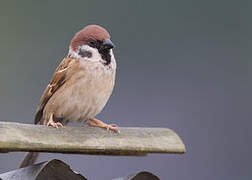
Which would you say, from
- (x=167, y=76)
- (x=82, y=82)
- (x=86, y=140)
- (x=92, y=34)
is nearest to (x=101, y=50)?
(x=92, y=34)

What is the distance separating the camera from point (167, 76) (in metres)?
5.44

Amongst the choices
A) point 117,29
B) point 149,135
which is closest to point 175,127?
point 117,29

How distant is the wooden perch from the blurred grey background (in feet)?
7.24

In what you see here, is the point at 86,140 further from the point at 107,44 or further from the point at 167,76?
the point at 167,76

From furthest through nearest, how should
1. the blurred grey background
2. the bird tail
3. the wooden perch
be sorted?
the blurred grey background → the bird tail → the wooden perch

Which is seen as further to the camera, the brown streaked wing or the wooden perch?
the brown streaked wing

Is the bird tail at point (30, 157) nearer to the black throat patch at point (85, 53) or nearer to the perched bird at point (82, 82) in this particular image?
A: the perched bird at point (82, 82)

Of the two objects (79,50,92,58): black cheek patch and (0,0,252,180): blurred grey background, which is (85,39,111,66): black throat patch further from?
(0,0,252,180): blurred grey background

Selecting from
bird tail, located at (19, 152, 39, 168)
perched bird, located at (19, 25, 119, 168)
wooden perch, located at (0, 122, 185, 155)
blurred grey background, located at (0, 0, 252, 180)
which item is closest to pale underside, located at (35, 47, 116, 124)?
perched bird, located at (19, 25, 119, 168)

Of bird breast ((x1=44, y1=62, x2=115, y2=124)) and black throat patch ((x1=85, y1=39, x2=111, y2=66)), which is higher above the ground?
black throat patch ((x1=85, y1=39, x2=111, y2=66))

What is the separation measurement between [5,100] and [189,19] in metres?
1.71

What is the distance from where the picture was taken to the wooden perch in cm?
233

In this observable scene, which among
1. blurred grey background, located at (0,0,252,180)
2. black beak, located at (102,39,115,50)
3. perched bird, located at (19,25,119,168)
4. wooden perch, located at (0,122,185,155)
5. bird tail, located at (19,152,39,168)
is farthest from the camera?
blurred grey background, located at (0,0,252,180)

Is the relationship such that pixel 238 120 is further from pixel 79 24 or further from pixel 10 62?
pixel 10 62
